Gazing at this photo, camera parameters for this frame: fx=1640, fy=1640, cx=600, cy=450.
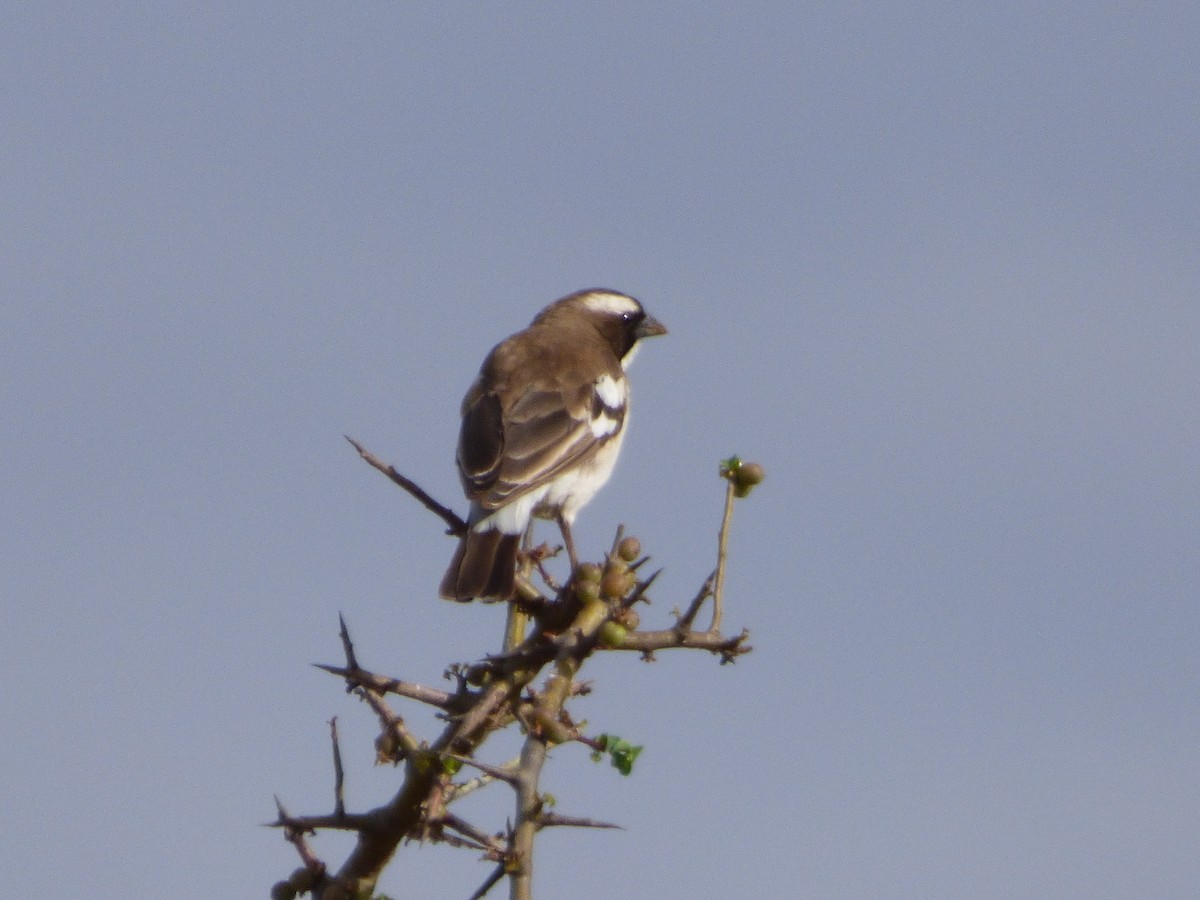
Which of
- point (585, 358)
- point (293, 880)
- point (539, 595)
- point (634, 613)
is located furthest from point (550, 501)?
point (293, 880)

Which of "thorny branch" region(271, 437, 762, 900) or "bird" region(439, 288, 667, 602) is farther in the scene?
"bird" region(439, 288, 667, 602)

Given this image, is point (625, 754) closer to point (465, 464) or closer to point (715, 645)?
point (715, 645)

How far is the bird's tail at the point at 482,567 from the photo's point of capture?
19.6 ft

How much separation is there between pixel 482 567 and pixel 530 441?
5.64 feet

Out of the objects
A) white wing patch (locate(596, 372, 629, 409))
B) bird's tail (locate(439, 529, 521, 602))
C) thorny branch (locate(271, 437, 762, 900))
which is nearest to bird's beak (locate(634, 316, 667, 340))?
white wing patch (locate(596, 372, 629, 409))

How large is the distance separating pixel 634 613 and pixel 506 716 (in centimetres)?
55

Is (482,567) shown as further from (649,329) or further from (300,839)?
(649,329)

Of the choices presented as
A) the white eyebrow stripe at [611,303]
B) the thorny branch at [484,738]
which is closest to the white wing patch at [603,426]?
the white eyebrow stripe at [611,303]

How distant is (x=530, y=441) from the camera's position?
7844mm

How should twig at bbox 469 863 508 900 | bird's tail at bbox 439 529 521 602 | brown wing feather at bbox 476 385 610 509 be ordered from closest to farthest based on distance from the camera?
1. twig at bbox 469 863 508 900
2. bird's tail at bbox 439 529 521 602
3. brown wing feather at bbox 476 385 610 509

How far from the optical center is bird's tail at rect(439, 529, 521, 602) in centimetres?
597

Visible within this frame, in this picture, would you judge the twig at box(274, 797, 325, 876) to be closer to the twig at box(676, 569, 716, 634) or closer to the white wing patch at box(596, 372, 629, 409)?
the twig at box(676, 569, 716, 634)

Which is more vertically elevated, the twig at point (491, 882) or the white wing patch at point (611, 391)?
the white wing patch at point (611, 391)

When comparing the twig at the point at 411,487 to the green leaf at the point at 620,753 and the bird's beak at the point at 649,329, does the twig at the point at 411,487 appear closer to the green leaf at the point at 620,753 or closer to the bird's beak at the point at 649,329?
the green leaf at the point at 620,753
